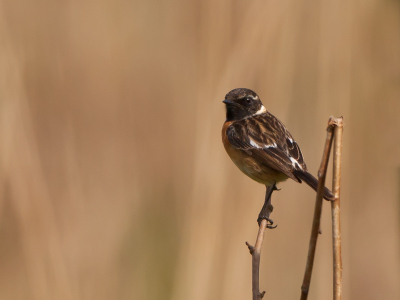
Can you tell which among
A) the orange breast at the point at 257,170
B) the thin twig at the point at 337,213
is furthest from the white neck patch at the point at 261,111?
the thin twig at the point at 337,213

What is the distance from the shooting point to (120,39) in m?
3.55

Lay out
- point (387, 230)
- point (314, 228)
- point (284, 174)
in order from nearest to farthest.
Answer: point (314, 228)
point (284, 174)
point (387, 230)

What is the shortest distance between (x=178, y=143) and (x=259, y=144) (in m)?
0.89

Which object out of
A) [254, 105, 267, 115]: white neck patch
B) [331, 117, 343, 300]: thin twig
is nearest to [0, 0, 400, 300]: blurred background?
[254, 105, 267, 115]: white neck patch

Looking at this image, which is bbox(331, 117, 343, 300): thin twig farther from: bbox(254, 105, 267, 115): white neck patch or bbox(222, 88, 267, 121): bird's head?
bbox(254, 105, 267, 115): white neck patch

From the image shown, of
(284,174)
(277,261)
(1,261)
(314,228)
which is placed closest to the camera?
(314,228)

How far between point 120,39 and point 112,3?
279 mm

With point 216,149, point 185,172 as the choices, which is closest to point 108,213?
point 185,172

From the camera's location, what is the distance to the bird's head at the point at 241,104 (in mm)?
3428

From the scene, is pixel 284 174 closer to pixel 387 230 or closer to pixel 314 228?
pixel 387 230

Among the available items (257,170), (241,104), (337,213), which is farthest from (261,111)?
(337,213)

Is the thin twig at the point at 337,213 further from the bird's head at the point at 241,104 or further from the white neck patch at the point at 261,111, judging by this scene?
the white neck patch at the point at 261,111

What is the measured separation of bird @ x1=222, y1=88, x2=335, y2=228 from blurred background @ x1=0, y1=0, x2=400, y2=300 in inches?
4.9

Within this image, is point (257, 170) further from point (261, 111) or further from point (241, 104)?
point (261, 111)
